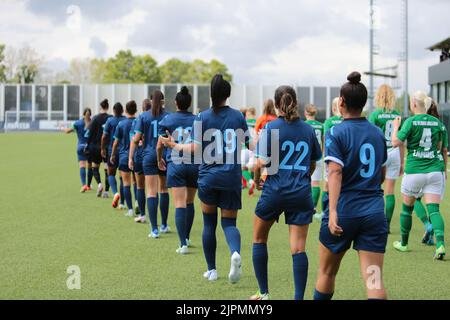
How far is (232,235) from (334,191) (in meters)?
2.18

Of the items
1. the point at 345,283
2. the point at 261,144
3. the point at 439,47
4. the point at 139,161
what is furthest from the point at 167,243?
the point at 439,47

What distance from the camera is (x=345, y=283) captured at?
651 centimetres

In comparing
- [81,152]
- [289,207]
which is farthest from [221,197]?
[81,152]

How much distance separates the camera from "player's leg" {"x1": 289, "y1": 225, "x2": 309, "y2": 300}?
5.42 metres

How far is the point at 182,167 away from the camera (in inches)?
309

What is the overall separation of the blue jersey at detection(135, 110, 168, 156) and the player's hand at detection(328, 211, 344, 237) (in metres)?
4.96

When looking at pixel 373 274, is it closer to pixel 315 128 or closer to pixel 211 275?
pixel 211 275

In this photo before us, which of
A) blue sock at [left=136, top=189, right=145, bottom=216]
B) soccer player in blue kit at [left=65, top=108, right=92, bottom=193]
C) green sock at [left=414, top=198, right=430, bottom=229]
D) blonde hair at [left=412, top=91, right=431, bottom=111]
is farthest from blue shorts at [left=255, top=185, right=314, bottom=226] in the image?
soccer player in blue kit at [left=65, top=108, right=92, bottom=193]

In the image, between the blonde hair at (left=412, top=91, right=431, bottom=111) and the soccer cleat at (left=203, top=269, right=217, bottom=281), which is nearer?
the soccer cleat at (left=203, top=269, right=217, bottom=281)

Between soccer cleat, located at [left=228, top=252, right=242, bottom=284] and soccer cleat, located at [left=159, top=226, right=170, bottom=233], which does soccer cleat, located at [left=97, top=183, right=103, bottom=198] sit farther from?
soccer cleat, located at [left=228, top=252, right=242, bottom=284]

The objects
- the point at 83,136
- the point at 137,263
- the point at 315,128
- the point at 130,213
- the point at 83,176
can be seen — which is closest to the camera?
the point at 137,263
